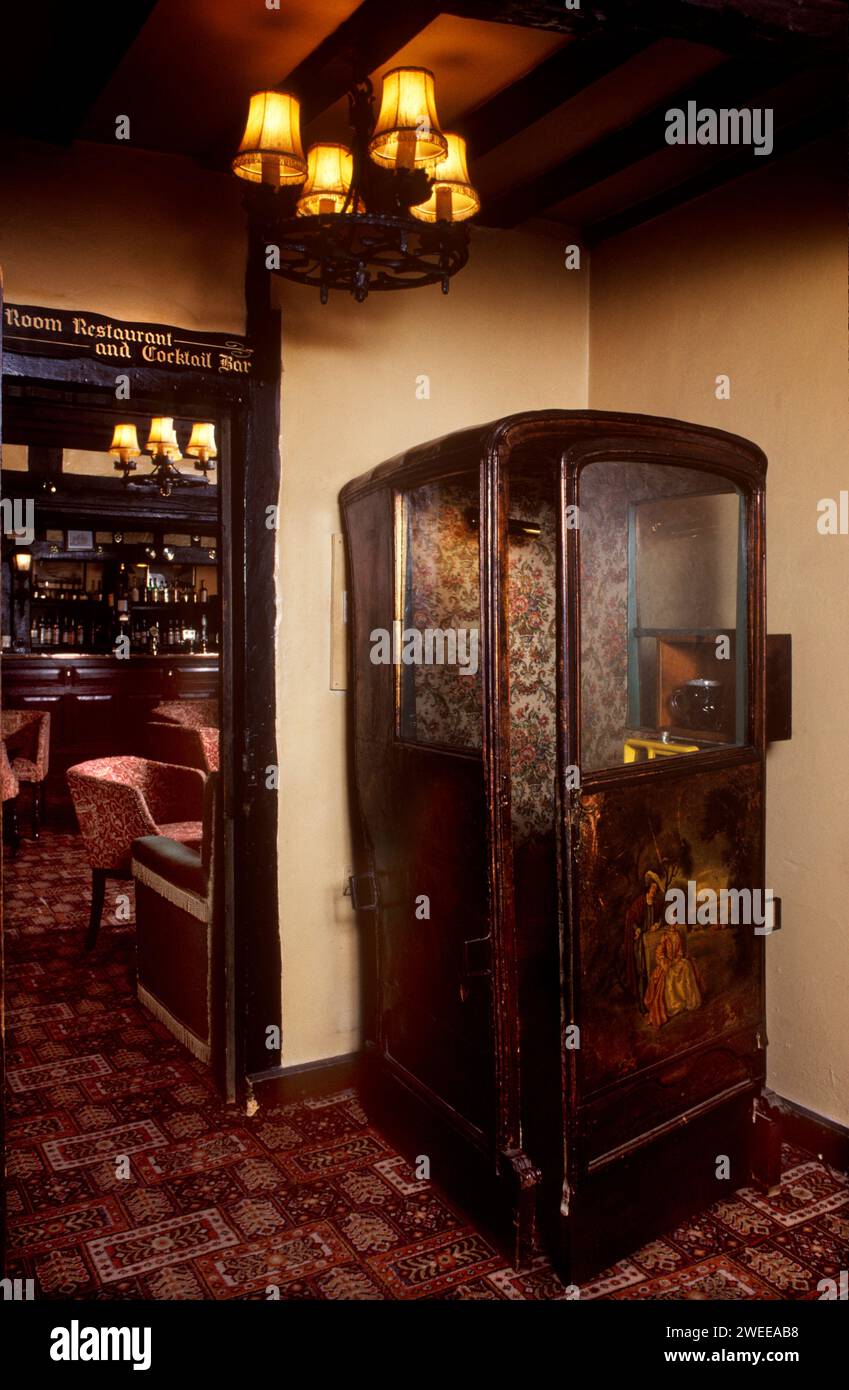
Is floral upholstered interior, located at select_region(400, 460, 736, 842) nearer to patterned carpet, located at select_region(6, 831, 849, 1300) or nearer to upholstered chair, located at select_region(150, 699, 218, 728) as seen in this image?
patterned carpet, located at select_region(6, 831, 849, 1300)

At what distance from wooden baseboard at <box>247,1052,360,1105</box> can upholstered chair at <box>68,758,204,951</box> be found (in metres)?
1.59

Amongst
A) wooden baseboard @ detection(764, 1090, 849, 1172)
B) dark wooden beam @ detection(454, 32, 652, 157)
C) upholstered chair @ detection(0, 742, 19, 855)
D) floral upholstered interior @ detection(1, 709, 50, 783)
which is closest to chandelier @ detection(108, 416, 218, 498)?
floral upholstered interior @ detection(1, 709, 50, 783)

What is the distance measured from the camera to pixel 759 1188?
2898 mm

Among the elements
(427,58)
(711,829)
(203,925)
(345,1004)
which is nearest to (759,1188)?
(711,829)

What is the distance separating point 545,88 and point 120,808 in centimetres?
344

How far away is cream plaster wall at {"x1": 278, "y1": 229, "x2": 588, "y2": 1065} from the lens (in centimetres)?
342

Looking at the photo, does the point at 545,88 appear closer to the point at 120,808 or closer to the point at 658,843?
the point at 658,843

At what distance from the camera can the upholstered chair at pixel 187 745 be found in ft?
18.3

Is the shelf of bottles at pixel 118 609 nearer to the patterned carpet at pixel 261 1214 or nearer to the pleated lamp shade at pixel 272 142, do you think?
the patterned carpet at pixel 261 1214

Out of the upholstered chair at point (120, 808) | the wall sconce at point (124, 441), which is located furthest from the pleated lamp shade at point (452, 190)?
the wall sconce at point (124, 441)

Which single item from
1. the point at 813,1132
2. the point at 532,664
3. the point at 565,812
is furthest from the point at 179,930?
the point at 813,1132

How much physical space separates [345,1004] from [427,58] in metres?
3.01
